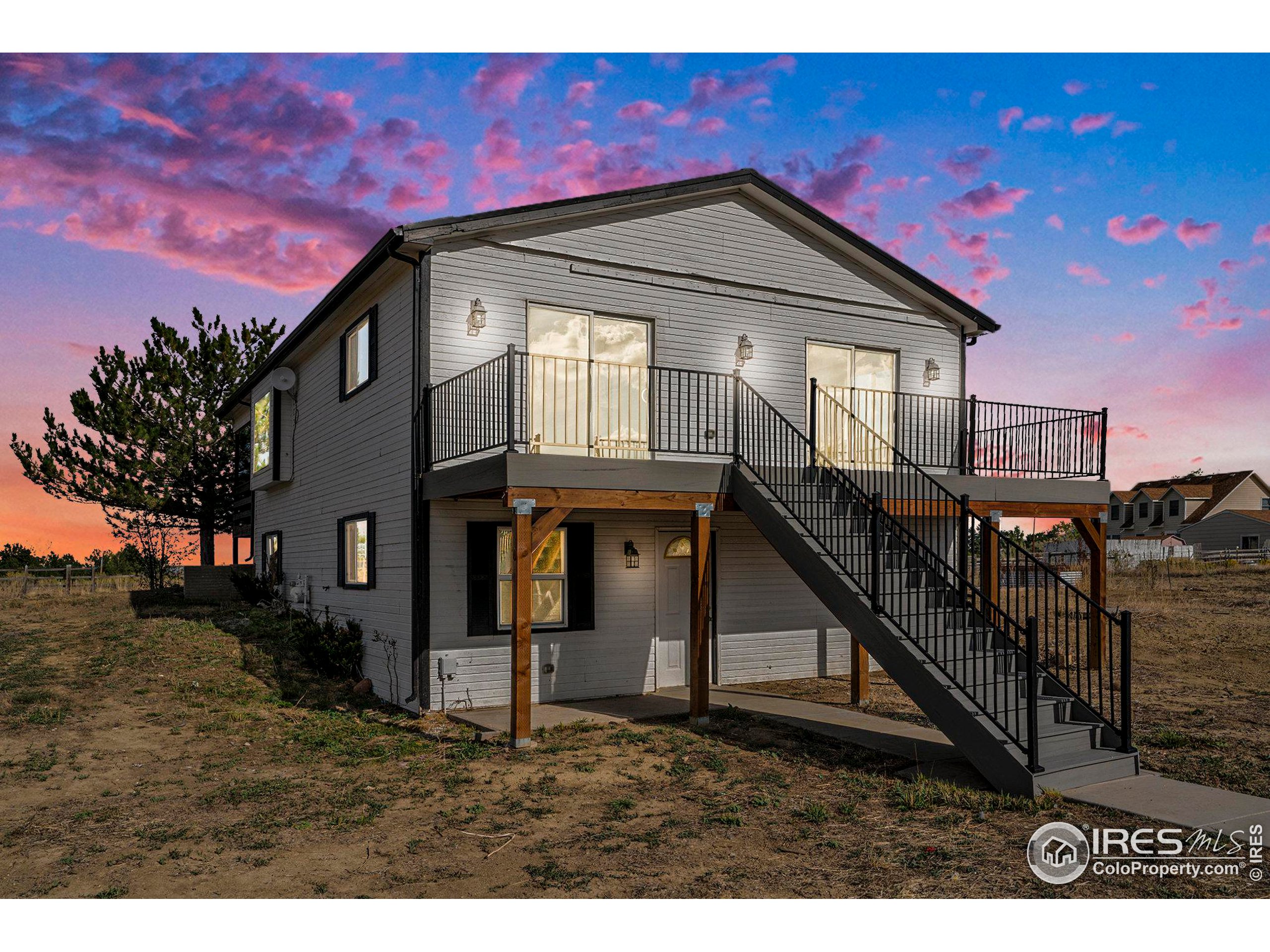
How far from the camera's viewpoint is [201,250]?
60.2 feet

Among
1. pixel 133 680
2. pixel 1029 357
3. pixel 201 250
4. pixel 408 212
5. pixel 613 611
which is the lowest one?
pixel 133 680

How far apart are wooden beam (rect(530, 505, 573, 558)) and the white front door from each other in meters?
3.31

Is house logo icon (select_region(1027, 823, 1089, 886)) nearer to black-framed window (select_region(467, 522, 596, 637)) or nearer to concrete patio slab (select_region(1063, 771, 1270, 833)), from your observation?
concrete patio slab (select_region(1063, 771, 1270, 833))

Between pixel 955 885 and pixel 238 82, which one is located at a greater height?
pixel 238 82

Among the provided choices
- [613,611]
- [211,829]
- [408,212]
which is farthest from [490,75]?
[211,829]

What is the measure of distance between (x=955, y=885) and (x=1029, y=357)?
14.1 metres

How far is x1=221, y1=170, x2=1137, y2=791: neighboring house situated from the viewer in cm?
916

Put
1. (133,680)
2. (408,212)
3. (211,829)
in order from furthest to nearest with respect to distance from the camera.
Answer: (133,680)
(408,212)
(211,829)

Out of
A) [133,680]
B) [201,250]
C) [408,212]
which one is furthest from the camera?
[201,250]

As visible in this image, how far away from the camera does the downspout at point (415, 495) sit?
1077 cm

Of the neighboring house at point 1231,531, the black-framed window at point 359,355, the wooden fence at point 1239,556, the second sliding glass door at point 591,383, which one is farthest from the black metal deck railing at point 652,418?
the neighboring house at point 1231,531

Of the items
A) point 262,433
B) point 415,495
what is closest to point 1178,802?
point 415,495

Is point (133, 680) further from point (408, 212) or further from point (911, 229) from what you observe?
point (911, 229)

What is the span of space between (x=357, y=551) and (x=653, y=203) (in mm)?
6979
